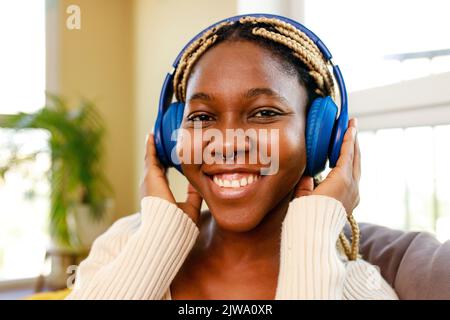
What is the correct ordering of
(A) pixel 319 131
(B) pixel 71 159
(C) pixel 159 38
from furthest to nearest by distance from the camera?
1. (B) pixel 71 159
2. (C) pixel 159 38
3. (A) pixel 319 131

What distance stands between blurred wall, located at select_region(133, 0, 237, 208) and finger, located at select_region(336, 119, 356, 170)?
437mm

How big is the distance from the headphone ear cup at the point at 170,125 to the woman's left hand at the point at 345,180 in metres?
0.22

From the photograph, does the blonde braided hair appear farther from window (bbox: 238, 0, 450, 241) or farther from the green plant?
the green plant

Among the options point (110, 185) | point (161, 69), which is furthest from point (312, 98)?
point (110, 185)

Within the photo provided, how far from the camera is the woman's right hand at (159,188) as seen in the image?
0.74 meters

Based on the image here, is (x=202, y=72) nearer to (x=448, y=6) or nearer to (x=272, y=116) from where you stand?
(x=272, y=116)

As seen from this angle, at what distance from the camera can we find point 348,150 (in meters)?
0.67

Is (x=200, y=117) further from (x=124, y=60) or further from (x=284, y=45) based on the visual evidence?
(x=124, y=60)

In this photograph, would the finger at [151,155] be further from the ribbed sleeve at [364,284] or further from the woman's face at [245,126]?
the ribbed sleeve at [364,284]

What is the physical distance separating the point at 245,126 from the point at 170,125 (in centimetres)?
17

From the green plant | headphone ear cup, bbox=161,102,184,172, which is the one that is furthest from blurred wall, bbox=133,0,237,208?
the green plant

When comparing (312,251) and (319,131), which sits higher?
(319,131)

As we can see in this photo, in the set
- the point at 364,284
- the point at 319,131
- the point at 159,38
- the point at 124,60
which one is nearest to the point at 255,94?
the point at 319,131

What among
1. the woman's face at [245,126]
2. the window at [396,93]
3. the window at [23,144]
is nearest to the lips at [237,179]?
the woman's face at [245,126]
